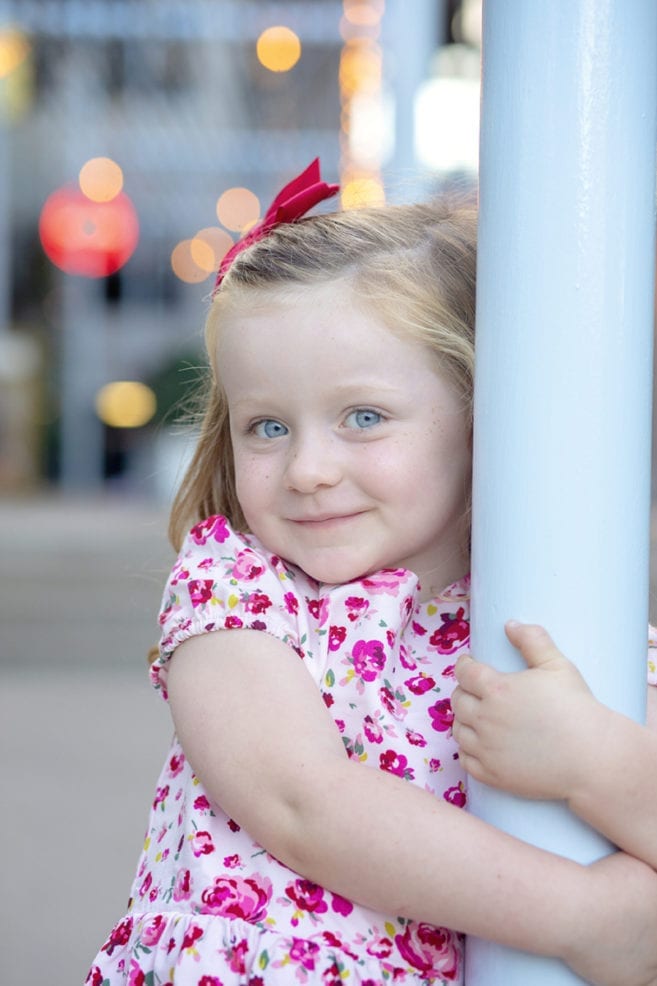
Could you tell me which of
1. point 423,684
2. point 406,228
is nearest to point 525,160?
point 406,228

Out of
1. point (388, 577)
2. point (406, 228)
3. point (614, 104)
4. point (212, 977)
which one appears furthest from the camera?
point (406, 228)

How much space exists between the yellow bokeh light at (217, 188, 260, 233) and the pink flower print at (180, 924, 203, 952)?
450 inches

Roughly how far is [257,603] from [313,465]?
15 centimetres

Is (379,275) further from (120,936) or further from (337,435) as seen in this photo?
(120,936)

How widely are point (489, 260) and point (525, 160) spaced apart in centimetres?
9

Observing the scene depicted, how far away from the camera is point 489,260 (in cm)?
110

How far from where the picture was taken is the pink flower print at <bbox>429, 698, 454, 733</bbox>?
1.33 m

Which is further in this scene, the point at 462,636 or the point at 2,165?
the point at 2,165

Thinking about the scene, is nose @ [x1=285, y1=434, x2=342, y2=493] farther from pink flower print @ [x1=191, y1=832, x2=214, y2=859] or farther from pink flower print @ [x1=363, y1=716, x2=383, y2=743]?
pink flower print @ [x1=191, y1=832, x2=214, y2=859]

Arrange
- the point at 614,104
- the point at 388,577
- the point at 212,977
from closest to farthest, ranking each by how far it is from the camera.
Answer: the point at 614,104 < the point at 212,977 < the point at 388,577

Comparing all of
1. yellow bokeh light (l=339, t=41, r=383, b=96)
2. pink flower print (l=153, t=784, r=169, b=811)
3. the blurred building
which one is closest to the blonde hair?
pink flower print (l=153, t=784, r=169, b=811)

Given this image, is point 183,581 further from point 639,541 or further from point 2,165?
point 2,165

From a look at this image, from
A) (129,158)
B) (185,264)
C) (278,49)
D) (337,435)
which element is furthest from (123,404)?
(337,435)

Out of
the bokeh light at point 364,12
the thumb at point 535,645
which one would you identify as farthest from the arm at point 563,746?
the bokeh light at point 364,12
